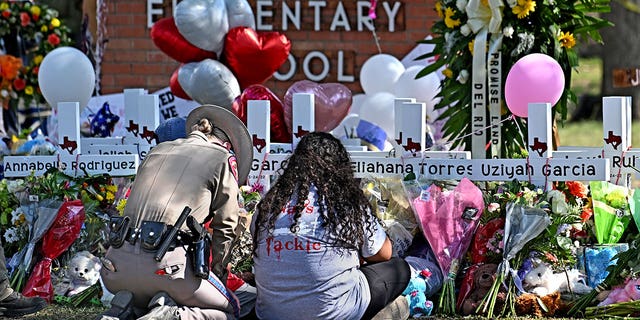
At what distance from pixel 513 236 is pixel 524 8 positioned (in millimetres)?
1666

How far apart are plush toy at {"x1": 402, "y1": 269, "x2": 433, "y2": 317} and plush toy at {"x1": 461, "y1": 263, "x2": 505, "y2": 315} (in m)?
0.19

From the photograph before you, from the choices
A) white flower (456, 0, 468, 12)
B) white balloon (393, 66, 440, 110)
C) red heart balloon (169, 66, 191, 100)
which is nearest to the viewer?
white flower (456, 0, 468, 12)

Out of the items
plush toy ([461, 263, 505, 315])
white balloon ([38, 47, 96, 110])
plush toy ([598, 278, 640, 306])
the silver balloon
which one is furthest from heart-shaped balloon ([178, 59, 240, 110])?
plush toy ([598, 278, 640, 306])

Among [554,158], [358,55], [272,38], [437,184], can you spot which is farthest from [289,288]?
[358,55]

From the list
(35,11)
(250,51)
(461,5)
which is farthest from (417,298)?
(35,11)

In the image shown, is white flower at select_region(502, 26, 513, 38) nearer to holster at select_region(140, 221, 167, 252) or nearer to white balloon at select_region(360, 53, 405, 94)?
white balloon at select_region(360, 53, 405, 94)

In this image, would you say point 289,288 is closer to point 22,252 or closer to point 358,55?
point 22,252

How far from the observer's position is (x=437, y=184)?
247 inches

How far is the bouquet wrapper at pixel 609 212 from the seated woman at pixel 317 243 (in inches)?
56.5

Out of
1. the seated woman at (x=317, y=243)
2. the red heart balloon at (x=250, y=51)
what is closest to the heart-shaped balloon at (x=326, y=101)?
the red heart balloon at (x=250, y=51)

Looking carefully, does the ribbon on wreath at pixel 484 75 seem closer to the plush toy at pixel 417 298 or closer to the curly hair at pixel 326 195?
the plush toy at pixel 417 298

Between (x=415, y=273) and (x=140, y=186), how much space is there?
1.57m

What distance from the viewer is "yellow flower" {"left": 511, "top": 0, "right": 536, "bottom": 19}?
274 inches

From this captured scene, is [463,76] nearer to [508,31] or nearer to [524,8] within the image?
[508,31]
